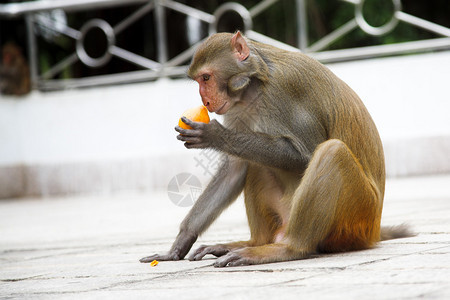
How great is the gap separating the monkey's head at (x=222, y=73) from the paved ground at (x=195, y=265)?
0.78 m

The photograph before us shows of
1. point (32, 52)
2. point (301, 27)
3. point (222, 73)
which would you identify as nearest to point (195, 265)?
point (222, 73)

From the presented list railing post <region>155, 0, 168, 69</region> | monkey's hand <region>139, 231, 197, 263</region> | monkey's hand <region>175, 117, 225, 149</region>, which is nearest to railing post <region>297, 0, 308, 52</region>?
railing post <region>155, 0, 168, 69</region>

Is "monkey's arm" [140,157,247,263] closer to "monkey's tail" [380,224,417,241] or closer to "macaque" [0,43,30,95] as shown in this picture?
"monkey's tail" [380,224,417,241]

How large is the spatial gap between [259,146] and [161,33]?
586 cm

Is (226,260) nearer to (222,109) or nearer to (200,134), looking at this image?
(200,134)

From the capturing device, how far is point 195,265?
12.2 feet

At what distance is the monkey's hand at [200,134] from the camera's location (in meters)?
3.62

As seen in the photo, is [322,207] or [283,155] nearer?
[322,207]

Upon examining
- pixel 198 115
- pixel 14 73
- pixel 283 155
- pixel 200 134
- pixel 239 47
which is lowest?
pixel 283 155

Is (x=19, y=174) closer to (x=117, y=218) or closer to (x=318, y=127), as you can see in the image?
(x=117, y=218)

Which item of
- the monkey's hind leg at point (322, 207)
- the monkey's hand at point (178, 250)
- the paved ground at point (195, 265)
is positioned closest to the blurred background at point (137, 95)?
the paved ground at point (195, 265)

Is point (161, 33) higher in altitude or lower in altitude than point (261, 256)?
higher

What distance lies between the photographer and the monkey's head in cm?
391

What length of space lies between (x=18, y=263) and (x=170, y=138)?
506 cm
